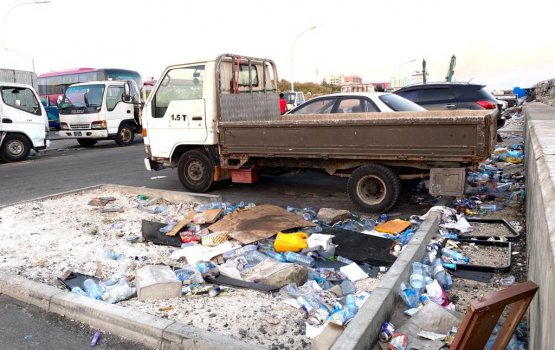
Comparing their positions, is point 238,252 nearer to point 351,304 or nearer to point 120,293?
point 120,293

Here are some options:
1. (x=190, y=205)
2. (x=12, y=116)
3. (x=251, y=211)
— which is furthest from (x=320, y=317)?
(x=12, y=116)

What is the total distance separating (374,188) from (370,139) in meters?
0.78

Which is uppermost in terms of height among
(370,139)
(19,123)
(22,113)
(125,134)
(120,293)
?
(22,113)

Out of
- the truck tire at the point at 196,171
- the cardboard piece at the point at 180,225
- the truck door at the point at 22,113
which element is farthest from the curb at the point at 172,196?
the truck door at the point at 22,113

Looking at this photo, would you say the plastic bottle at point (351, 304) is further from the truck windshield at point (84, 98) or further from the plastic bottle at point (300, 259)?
the truck windshield at point (84, 98)

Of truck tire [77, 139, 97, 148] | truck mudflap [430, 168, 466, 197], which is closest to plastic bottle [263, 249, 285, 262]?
truck mudflap [430, 168, 466, 197]

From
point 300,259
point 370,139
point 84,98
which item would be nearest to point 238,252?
point 300,259

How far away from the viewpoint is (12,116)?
13.6 meters

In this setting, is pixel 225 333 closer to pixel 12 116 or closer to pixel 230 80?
pixel 230 80

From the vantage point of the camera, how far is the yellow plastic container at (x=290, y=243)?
16.4ft

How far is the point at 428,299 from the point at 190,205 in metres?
4.40

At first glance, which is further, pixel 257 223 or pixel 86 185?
pixel 86 185

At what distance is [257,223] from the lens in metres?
5.73

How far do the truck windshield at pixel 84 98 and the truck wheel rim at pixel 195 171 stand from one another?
1082cm
